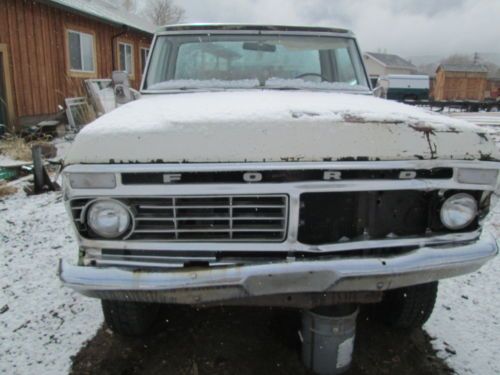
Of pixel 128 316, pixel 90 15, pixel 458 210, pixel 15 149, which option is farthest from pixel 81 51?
pixel 458 210

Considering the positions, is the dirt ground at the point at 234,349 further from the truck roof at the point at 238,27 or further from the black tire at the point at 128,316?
the truck roof at the point at 238,27

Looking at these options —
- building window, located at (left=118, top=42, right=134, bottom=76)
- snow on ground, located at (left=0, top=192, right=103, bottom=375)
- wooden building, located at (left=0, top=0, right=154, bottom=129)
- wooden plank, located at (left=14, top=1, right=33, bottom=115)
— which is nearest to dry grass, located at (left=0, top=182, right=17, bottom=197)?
snow on ground, located at (left=0, top=192, right=103, bottom=375)

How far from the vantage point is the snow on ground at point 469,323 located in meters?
2.41

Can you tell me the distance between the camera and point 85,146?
1.75 m

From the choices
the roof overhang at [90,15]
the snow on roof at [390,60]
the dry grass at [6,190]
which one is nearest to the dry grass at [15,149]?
the dry grass at [6,190]

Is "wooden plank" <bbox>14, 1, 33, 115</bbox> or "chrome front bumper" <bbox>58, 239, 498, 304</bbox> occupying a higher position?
"wooden plank" <bbox>14, 1, 33, 115</bbox>

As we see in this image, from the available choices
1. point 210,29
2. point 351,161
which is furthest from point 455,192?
point 210,29

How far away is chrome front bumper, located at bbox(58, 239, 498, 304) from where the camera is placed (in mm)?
1730

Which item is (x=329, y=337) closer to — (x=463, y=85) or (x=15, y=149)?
(x=15, y=149)

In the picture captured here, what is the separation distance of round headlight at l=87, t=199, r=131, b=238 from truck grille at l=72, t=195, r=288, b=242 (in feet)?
0.13

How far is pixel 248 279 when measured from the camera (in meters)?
1.72

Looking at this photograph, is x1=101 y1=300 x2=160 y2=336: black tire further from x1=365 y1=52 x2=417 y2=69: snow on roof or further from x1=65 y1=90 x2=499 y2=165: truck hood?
x1=365 y1=52 x2=417 y2=69: snow on roof

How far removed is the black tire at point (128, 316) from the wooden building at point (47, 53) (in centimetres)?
840

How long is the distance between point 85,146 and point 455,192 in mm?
1654
